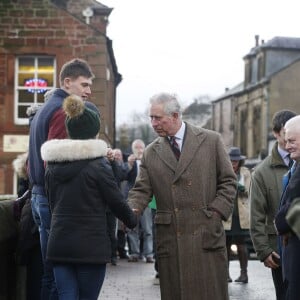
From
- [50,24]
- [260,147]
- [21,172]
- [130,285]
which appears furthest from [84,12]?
[260,147]

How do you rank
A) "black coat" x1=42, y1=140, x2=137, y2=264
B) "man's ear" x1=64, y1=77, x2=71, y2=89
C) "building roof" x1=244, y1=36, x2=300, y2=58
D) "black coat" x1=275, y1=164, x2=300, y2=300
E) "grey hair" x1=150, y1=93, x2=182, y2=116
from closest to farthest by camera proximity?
"black coat" x1=275, y1=164, x2=300, y2=300
"black coat" x1=42, y1=140, x2=137, y2=264
"grey hair" x1=150, y1=93, x2=182, y2=116
"man's ear" x1=64, y1=77, x2=71, y2=89
"building roof" x1=244, y1=36, x2=300, y2=58

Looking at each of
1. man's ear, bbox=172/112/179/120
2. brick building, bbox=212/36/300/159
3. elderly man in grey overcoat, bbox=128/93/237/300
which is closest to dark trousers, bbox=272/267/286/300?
elderly man in grey overcoat, bbox=128/93/237/300

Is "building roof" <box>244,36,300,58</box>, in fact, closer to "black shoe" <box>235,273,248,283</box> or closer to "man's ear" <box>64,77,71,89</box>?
"black shoe" <box>235,273,248,283</box>

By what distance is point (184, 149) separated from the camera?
23.4 feet

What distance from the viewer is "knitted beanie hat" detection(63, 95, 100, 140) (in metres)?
6.59

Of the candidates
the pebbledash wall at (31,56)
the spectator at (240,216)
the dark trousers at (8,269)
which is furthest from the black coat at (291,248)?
the pebbledash wall at (31,56)

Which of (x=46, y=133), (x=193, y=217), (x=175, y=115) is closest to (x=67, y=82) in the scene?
(x=46, y=133)

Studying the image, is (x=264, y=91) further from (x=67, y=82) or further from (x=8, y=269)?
(x=67, y=82)

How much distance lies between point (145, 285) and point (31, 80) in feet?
56.2

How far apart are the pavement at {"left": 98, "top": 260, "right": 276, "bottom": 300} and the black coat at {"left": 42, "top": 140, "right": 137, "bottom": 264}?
4.44 meters

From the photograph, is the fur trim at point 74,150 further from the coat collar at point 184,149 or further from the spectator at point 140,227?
the spectator at point 140,227

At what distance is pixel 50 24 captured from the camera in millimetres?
28953

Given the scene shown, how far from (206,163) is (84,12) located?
24219 millimetres

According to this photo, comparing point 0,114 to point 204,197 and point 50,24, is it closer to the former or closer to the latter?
point 50,24
